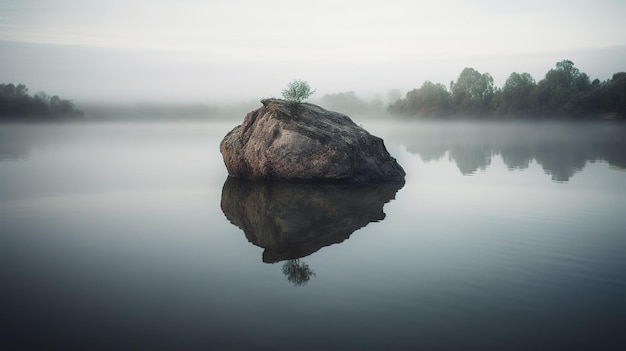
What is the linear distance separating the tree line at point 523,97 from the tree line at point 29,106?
141529 millimetres

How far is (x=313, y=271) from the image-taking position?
909cm

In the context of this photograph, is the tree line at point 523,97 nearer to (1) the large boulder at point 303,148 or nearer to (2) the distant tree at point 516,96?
(2) the distant tree at point 516,96

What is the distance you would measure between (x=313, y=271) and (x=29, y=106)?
7291 inches

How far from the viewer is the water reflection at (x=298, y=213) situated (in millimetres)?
10789

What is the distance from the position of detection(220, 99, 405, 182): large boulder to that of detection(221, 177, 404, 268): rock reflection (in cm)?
79

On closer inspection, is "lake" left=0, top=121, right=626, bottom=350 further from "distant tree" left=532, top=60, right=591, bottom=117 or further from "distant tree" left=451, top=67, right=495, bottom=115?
"distant tree" left=451, top=67, right=495, bottom=115

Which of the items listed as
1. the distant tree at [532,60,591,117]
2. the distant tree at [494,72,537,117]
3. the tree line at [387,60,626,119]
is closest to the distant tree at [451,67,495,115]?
the tree line at [387,60,626,119]

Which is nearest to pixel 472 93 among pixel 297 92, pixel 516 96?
pixel 516 96

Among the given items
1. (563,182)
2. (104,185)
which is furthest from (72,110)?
(563,182)

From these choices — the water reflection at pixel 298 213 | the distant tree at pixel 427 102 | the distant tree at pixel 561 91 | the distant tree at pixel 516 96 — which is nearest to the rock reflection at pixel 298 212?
the water reflection at pixel 298 213

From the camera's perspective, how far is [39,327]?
6512 millimetres

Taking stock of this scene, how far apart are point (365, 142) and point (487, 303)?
54.5 feet

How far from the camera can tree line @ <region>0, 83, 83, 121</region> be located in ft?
500

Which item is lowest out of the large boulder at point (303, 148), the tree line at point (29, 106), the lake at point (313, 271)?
the lake at point (313, 271)
